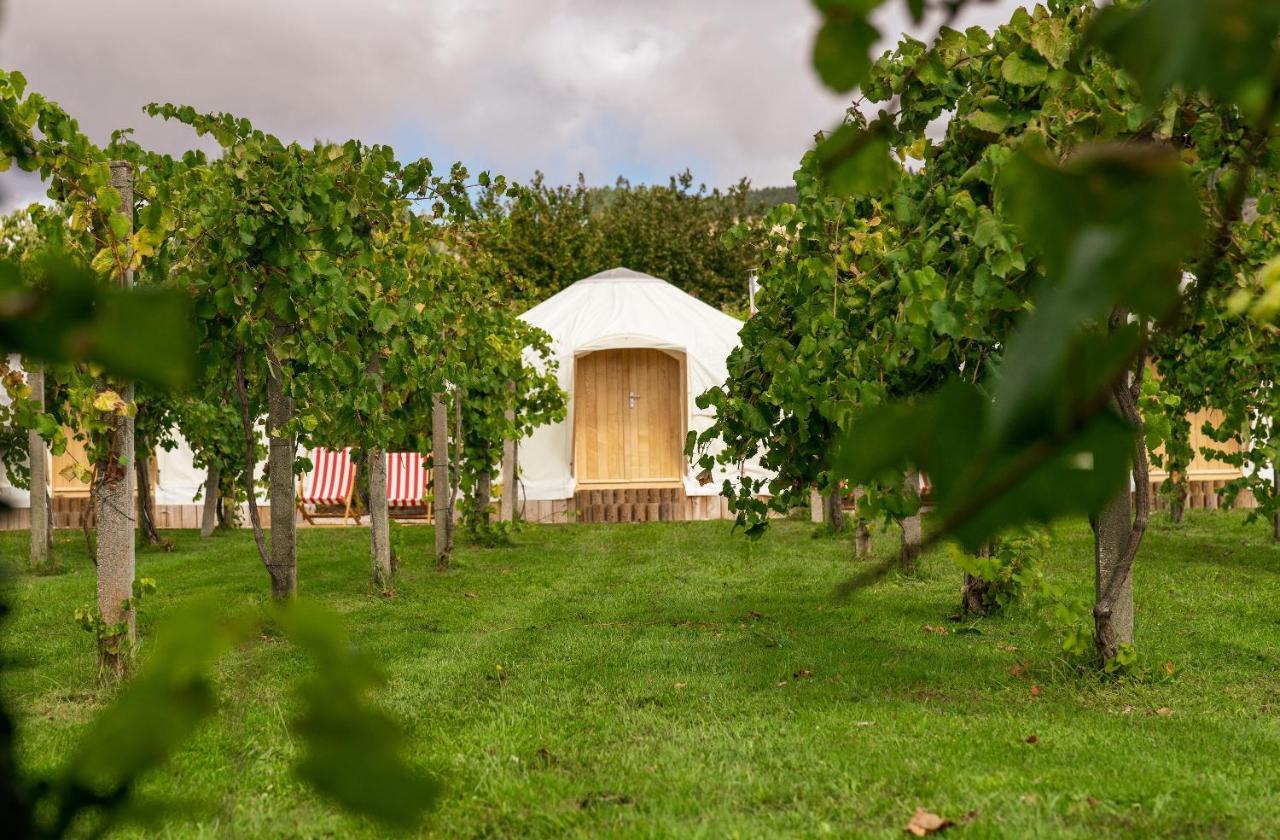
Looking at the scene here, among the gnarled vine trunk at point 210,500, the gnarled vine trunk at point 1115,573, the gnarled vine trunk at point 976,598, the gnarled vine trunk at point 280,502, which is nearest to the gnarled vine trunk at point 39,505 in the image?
the gnarled vine trunk at point 210,500

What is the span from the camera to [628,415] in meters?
16.3

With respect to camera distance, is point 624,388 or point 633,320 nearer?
point 633,320

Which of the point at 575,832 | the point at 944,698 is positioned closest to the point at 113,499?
the point at 575,832

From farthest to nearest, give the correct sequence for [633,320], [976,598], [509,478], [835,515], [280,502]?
[633,320] < [509,478] < [835,515] < [280,502] < [976,598]

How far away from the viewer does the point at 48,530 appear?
9328mm

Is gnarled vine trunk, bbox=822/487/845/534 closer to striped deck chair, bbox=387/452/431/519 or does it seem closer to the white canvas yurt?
the white canvas yurt

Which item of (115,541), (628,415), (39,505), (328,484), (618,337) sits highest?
(618,337)

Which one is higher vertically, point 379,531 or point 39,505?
point 39,505

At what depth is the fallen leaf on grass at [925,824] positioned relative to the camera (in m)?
2.72

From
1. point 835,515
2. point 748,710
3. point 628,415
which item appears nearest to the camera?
point 748,710

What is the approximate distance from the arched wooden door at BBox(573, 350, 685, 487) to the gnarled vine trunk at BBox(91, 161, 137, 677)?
11557mm

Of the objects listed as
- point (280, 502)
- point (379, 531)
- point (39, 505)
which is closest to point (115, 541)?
point (280, 502)

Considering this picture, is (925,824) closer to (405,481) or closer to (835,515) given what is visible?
(835,515)

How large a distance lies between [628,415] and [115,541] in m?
12.0
